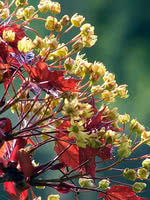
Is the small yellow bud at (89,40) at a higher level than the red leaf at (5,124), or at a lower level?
higher

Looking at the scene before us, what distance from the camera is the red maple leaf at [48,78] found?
33 cm

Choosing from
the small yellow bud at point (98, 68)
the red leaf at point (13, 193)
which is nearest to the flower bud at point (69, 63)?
the small yellow bud at point (98, 68)

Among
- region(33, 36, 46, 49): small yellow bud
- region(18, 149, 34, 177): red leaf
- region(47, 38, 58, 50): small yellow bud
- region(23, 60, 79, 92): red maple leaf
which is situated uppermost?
region(33, 36, 46, 49): small yellow bud

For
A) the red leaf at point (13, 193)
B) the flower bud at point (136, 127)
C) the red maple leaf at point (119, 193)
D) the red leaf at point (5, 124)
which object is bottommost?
the red leaf at point (13, 193)

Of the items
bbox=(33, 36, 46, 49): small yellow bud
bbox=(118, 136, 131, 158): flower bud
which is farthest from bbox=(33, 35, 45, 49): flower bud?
bbox=(118, 136, 131, 158): flower bud

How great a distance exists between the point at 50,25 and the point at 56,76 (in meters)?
0.06

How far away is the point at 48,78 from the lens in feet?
1.09

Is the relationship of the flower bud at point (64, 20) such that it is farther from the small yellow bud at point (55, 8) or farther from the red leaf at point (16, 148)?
the red leaf at point (16, 148)

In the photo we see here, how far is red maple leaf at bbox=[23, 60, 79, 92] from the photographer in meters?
0.33

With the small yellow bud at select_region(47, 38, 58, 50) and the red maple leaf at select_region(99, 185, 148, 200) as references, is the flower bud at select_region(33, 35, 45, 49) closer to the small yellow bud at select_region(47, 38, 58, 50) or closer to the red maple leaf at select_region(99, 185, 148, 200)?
the small yellow bud at select_region(47, 38, 58, 50)

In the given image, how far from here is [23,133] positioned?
40 centimetres

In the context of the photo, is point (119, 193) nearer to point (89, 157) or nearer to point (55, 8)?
point (89, 157)

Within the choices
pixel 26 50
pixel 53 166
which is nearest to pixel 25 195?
pixel 53 166

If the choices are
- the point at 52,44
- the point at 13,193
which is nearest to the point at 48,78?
the point at 52,44
